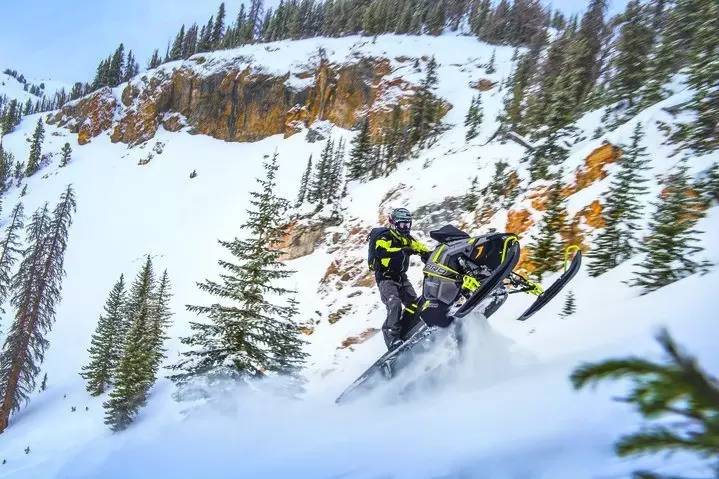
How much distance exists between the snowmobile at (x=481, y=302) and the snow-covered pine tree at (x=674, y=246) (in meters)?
1.52

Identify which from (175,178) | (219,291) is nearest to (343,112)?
(175,178)

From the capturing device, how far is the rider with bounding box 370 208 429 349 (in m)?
8.48

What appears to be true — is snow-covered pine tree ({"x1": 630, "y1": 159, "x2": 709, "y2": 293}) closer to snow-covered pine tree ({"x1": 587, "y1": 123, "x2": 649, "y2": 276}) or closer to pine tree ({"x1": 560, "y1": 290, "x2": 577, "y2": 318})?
pine tree ({"x1": 560, "y1": 290, "x2": 577, "y2": 318})

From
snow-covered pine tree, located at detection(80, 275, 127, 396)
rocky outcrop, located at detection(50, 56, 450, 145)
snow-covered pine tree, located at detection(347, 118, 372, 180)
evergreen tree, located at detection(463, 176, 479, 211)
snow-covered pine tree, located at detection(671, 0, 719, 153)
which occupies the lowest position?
snow-covered pine tree, located at detection(80, 275, 127, 396)

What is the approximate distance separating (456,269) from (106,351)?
2974cm

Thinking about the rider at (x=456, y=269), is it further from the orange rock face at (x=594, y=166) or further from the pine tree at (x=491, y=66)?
the pine tree at (x=491, y=66)

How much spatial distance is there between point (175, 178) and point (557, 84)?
5954 cm

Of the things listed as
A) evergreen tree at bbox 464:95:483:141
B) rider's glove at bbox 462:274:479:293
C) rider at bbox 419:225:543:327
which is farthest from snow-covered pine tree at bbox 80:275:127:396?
evergreen tree at bbox 464:95:483:141

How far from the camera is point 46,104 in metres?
163

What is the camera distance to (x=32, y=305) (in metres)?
25.4

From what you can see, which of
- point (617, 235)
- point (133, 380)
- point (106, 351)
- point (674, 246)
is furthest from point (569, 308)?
point (106, 351)

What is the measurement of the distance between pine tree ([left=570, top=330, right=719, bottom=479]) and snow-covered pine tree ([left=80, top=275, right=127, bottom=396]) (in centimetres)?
3106

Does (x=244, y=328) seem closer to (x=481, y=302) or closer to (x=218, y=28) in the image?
(x=481, y=302)

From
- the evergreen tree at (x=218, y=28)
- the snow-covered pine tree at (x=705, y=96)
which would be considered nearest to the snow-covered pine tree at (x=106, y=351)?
the snow-covered pine tree at (x=705, y=96)
